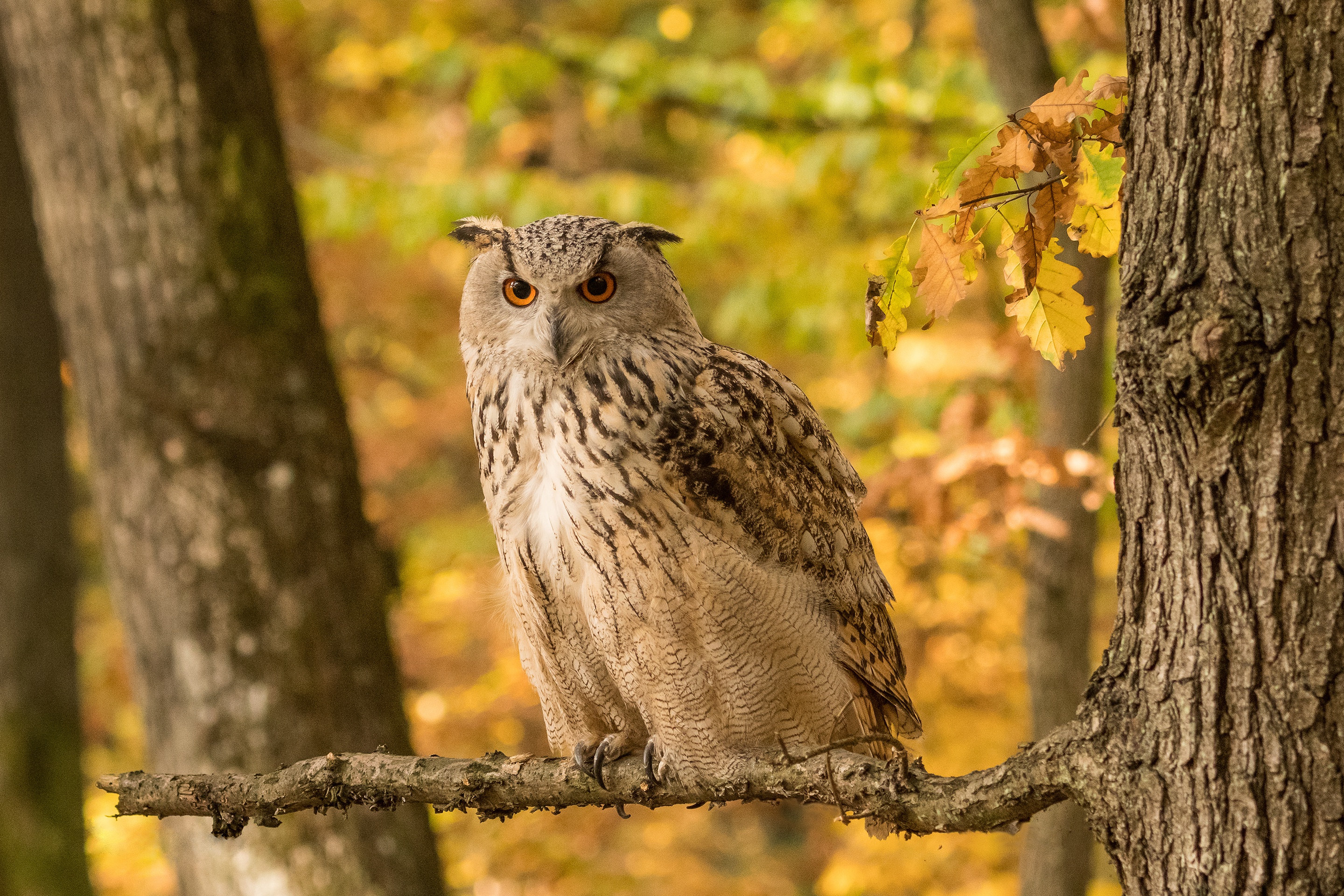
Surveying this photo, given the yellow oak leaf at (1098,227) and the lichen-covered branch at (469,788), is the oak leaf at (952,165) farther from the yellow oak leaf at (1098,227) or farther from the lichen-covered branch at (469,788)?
the lichen-covered branch at (469,788)

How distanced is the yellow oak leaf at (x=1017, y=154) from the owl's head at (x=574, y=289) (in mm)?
873

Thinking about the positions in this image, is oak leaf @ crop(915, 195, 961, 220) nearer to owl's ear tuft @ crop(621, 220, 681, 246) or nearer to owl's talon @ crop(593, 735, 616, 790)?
owl's ear tuft @ crop(621, 220, 681, 246)

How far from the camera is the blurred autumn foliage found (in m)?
4.92

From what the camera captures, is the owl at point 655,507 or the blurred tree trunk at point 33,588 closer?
the owl at point 655,507

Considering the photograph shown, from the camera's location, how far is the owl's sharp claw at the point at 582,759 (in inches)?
96.4

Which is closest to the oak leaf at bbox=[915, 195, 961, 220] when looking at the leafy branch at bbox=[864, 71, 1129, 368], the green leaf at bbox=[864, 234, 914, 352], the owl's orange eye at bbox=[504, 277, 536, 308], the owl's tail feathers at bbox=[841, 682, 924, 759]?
the leafy branch at bbox=[864, 71, 1129, 368]

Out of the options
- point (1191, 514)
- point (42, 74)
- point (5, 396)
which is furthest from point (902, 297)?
point (5, 396)

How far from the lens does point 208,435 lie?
11.8ft

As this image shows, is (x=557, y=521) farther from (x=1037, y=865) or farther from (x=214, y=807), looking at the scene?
(x=1037, y=865)

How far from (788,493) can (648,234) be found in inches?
26.1

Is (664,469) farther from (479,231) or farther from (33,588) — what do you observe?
(33,588)

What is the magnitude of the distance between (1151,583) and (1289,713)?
9.0 inches

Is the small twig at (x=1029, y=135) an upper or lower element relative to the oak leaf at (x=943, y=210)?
upper

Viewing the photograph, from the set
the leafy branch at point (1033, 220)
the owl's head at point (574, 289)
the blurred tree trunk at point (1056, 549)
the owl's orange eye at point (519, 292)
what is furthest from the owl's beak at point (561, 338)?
the blurred tree trunk at point (1056, 549)
